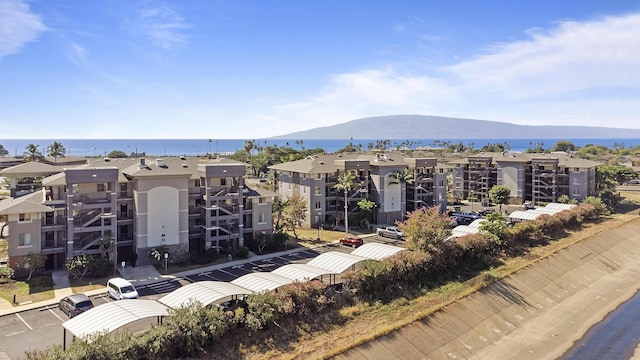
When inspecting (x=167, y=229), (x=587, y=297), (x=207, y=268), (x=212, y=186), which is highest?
(x=212, y=186)

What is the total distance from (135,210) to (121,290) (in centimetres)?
1360

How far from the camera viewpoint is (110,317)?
88.3 ft

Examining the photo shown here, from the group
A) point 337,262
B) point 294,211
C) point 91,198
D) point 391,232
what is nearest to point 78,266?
point 91,198

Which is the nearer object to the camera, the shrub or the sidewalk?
the sidewalk

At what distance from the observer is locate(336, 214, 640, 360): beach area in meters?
34.7

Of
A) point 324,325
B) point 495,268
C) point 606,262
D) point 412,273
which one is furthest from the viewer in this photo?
point 606,262

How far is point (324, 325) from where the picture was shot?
34625 mm

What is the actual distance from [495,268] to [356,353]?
2722 centimetres

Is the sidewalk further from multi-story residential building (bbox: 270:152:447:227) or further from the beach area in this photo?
the beach area

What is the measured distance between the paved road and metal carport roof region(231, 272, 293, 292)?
8.79m

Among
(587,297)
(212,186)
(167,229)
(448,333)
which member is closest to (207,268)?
(167,229)

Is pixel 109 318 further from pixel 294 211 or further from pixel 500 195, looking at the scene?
pixel 500 195

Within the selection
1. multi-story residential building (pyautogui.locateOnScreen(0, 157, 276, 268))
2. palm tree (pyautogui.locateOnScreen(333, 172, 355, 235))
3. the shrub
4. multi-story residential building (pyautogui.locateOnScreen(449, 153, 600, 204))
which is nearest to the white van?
multi-story residential building (pyautogui.locateOnScreen(0, 157, 276, 268))

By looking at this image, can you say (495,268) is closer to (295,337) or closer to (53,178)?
(295,337)
